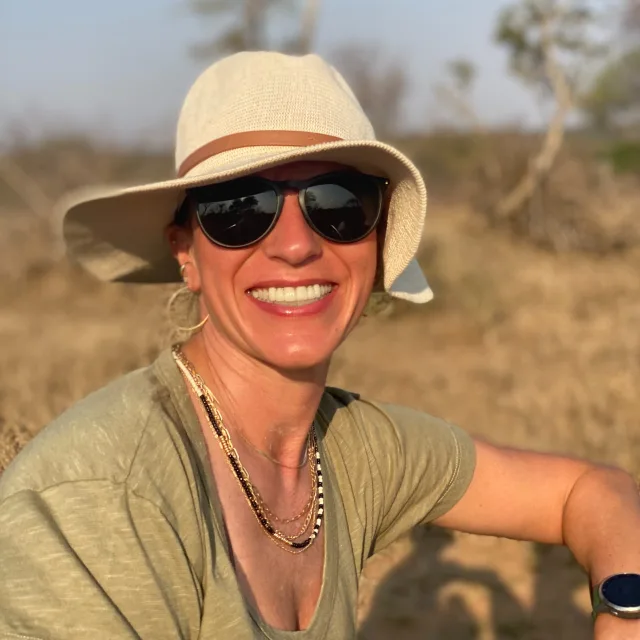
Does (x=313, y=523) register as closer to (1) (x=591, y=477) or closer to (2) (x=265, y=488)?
(2) (x=265, y=488)

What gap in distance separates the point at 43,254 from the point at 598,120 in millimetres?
14901

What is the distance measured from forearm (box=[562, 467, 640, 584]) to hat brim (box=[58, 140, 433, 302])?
57 centimetres

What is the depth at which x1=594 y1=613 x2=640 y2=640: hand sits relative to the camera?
4.81ft

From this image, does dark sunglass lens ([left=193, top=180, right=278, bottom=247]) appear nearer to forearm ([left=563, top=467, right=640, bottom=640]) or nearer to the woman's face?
the woman's face

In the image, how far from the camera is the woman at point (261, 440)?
1.17 metres

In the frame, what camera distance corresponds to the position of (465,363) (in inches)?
316

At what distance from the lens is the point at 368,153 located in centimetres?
156

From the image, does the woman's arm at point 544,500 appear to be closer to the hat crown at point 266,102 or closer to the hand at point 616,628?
the hand at point 616,628

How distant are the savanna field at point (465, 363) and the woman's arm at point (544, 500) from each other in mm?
512

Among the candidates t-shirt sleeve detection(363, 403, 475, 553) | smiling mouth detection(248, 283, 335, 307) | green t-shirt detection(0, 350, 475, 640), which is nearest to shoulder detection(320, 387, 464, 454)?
t-shirt sleeve detection(363, 403, 475, 553)

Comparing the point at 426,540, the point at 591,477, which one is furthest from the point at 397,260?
the point at 426,540

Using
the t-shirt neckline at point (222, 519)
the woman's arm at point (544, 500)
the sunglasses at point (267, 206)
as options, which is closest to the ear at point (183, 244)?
the sunglasses at point (267, 206)

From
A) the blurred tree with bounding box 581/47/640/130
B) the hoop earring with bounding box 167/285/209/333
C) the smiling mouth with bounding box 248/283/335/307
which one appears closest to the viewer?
the smiling mouth with bounding box 248/283/335/307

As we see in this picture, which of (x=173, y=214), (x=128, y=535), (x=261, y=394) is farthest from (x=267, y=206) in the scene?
(x=128, y=535)
